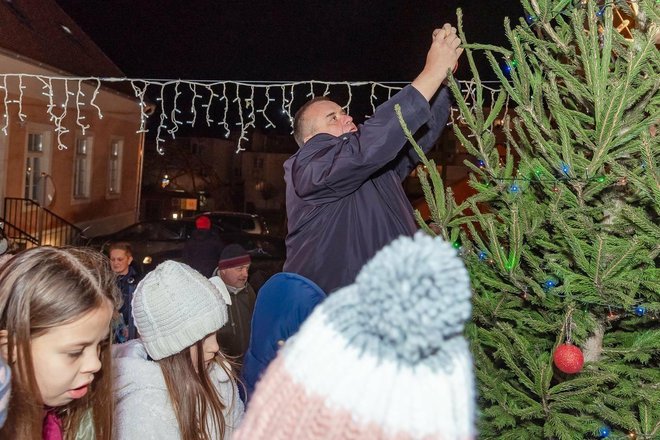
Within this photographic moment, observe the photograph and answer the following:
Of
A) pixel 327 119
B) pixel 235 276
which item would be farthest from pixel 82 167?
pixel 327 119

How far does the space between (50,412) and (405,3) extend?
12.5 metres

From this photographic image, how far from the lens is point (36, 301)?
1.91 metres

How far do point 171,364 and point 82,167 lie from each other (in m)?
17.8

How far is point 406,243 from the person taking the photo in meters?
0.79

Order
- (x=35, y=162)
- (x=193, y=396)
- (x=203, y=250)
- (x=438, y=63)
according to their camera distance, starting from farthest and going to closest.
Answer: (x=35, y=162), (x=203, y=250), (x=438, y=63), (x=193, y=396)

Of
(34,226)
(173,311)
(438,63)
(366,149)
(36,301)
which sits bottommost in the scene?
(34,226)

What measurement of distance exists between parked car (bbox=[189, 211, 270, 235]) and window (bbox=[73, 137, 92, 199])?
510cm

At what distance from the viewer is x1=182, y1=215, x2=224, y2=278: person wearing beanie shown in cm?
887

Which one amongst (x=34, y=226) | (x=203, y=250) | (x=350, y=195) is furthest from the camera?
(x=34, y=226)

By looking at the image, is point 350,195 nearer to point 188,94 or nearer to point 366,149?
point 366,149

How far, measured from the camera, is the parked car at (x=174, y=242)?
13547 mm

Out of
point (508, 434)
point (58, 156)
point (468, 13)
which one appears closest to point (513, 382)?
point (508, 434)

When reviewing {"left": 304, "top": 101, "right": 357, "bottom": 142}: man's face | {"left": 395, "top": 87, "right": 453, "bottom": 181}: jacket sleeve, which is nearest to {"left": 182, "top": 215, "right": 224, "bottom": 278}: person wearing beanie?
{"left": 304, "top": 101, "right": 357, "bottom": 142}: man's face

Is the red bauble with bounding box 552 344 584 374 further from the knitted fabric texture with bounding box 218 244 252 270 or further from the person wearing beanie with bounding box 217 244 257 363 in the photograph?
the knitted fabric texture with bounding box 218 244 252 270
